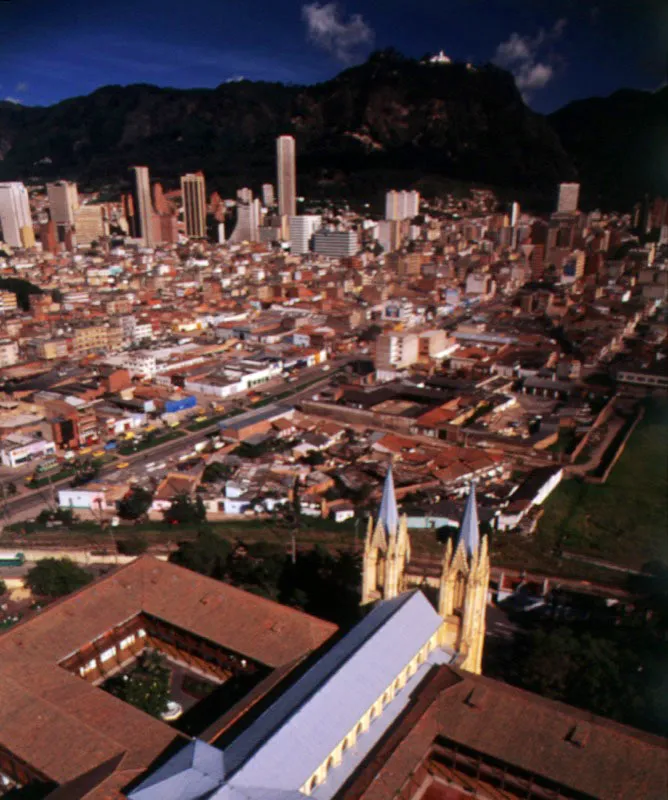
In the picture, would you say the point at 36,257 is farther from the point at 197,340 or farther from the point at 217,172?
the point at 217,172

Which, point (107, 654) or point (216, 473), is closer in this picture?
point (107, 654)

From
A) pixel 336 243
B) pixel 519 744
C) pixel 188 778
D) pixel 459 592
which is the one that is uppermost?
pixel 336 243

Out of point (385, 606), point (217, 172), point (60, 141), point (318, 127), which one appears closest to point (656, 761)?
point (385, 606)

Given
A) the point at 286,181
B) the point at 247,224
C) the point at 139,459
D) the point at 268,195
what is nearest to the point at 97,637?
the point at 139,459

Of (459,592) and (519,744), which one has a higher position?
(459,592)

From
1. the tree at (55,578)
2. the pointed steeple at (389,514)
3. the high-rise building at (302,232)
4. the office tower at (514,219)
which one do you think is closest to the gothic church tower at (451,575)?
the pointed steeple at (389,514)

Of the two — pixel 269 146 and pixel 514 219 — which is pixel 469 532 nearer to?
pixel 514 219
